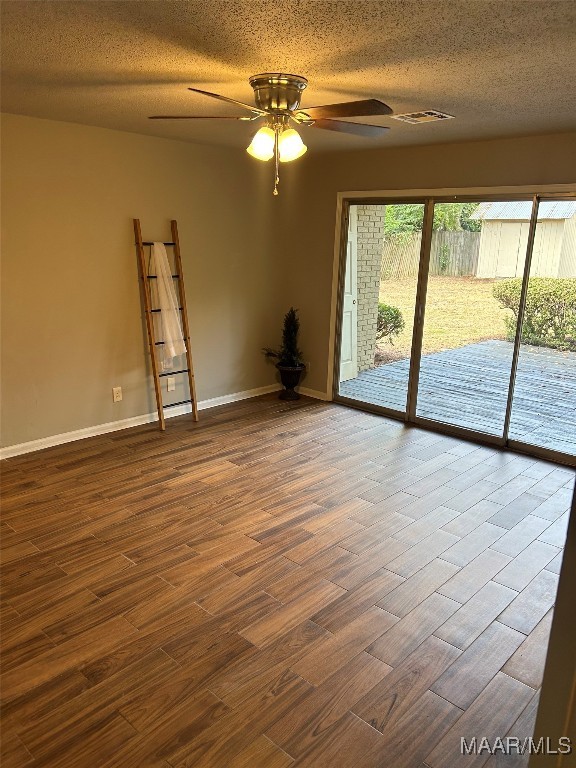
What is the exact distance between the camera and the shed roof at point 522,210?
13.9 ft

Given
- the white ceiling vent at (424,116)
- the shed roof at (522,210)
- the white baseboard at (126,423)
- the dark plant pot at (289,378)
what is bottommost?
the white baseboard at (126,423)

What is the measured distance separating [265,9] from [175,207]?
3250mm

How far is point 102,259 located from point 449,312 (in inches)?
119

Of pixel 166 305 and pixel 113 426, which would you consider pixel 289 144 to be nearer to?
pixel 166 305

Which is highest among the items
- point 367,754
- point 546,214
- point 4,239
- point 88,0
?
point 88,0

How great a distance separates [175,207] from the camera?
16.5 feet

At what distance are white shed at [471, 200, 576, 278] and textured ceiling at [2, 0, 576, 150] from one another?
32.5 inches

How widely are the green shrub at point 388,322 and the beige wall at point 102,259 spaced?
135 cm

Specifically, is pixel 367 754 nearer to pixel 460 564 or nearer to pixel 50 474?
pixel 460 564

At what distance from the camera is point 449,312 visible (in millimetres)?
5039

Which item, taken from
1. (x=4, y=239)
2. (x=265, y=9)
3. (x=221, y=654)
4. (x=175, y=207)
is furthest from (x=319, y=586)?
(x=175, y=207)

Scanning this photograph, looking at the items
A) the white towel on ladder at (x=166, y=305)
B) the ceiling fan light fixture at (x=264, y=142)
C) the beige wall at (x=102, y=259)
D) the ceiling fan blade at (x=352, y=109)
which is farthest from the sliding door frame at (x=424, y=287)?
the ceiling fan light fixture at (x=264, y=142)

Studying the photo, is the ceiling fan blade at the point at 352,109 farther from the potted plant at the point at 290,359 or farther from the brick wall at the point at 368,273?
the potted plant at the point at 290,359

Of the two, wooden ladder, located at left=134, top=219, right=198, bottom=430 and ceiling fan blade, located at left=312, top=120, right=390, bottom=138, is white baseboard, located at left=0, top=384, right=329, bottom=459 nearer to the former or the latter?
wooden ladder, located at left=134, top=219, right=198, bottom=430
